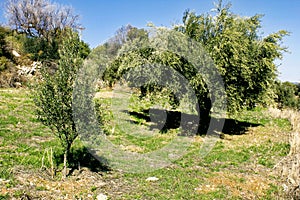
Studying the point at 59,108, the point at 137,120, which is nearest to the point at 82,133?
the point at 59,108

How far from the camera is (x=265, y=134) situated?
1483cm

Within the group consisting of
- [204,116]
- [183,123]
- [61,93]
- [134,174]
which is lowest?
[134,174]

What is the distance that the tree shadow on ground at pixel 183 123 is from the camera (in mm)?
15359

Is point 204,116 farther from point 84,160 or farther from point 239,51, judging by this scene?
point 84,160

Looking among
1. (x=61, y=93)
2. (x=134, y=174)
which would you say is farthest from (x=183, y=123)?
(x=61, y=93)

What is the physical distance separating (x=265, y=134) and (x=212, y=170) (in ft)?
24.1

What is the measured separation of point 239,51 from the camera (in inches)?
504

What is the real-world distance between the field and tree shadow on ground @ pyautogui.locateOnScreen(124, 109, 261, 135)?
201 centimetres

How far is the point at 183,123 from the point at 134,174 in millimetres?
8351

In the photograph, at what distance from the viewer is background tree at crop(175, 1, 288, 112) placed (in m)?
12.7

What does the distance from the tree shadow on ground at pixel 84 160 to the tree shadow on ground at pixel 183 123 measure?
571 centimetres

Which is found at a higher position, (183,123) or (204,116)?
(204,116)

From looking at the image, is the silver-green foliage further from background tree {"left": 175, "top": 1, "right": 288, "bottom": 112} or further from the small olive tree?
background tree {"left": 175, "top": 1, "right": 288, "bottom": 112}

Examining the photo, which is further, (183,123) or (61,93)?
(183,123)
